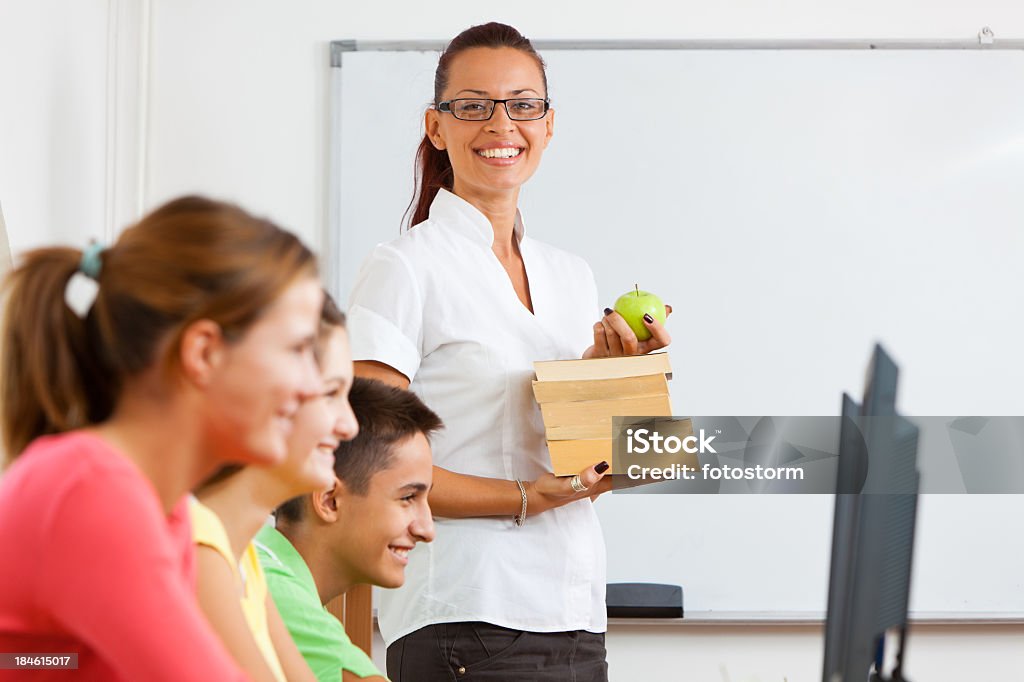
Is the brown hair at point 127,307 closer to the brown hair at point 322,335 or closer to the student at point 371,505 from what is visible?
the brown hair at point 322,335

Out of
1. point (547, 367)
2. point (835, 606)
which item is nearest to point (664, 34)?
point (547, 367)

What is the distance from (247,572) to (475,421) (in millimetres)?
516

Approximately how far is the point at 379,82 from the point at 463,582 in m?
1.64

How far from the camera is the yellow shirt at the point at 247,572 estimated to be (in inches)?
36.2

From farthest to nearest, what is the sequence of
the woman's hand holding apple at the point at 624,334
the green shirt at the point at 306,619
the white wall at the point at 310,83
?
the white wall at the point at 310,83, the woman's hand holding apple at the point at 624,334, the green shirt at the point at 306,619

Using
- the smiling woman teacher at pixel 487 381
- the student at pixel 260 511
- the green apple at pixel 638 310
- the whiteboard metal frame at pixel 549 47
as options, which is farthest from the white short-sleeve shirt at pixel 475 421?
the whiteboard metal frame at pixel 549 47

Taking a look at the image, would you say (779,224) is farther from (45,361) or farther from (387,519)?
(45,361)

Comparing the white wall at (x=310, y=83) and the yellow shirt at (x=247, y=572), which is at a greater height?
the white wall at (x=310, y=83)

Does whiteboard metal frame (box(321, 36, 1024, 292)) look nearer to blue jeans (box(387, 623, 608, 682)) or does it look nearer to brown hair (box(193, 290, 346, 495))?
blue jeans (box(387, 623, 608, 682))

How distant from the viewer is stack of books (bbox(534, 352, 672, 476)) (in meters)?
1.48

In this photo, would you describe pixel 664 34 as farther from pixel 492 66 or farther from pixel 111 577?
pixel 111 577

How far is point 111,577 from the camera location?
628mm

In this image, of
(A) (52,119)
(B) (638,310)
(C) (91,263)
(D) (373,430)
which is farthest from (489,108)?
(A) (52,119)

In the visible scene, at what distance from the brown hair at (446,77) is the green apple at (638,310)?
0.32 metres
